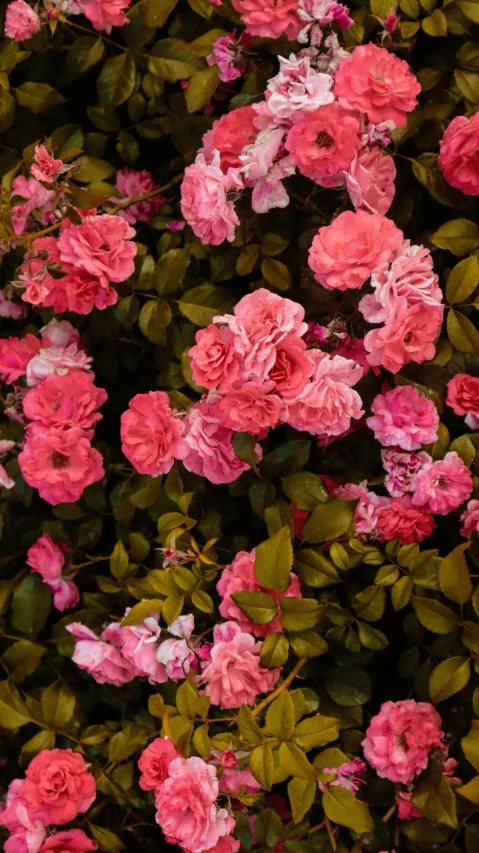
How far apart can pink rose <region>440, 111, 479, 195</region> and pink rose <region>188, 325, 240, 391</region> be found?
40 cm

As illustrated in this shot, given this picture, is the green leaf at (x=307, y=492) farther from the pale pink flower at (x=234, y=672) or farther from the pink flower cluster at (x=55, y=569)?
the pink flower cluster at (x=55, y=569)

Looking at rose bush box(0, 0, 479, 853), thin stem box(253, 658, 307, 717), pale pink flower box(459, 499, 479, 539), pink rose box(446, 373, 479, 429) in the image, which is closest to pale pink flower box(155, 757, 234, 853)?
rose bush box(0, 0, 479, 853)

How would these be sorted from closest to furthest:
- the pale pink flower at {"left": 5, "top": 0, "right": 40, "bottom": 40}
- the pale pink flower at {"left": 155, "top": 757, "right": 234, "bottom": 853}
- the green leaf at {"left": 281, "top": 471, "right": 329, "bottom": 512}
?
the pale pink flower at {"left": 155, "top": 757, "right": 234, "bottom": 853}, the green leaf at {"left": 281, "top": 471, "right": 329, "bottom": 512}, the pale pink flower at {"left": 5, "top": 0, "right": 40, "bottom": 40}

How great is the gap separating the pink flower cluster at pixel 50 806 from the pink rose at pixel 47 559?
0.27 metres

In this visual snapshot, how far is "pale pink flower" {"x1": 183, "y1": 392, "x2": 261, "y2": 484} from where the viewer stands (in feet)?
3.22

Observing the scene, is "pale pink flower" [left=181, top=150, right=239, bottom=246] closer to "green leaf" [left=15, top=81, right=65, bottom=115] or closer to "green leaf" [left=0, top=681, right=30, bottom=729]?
"green leaf" [left=15, top=81, right=65, bottom=115]

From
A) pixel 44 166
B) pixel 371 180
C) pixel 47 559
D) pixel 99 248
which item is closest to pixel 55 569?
pixel 47 559

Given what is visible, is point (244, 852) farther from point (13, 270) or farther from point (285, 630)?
point (13, 270)

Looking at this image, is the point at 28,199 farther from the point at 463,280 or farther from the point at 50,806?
the point at 50,806

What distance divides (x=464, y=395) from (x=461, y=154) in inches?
12.7

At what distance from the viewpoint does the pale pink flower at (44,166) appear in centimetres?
A: 99

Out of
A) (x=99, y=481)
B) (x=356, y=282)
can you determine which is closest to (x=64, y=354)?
(x=99, y=481)

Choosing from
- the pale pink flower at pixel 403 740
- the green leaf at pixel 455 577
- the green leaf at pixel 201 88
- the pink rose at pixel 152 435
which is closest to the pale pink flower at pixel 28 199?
the green leaf at pixel 201 88

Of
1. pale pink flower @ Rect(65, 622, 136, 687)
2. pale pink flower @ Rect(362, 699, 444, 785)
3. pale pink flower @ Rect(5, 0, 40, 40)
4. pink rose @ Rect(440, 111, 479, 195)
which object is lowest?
pale pink flower @ Rect(65, 622, 136, 687)
